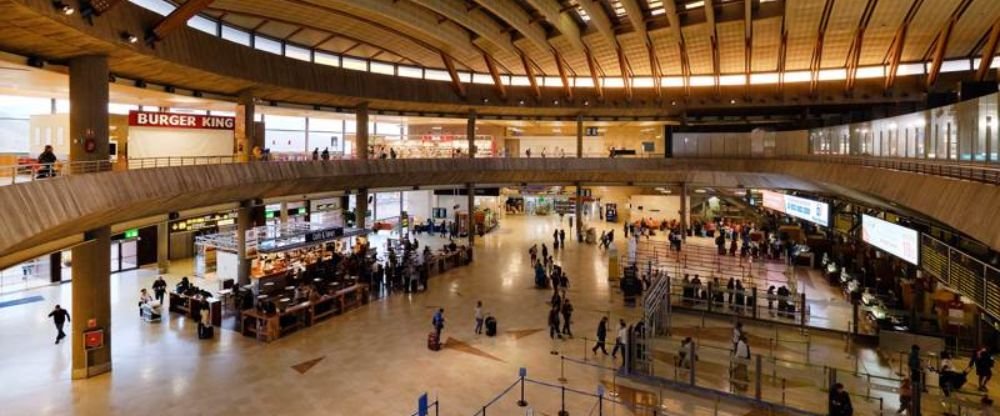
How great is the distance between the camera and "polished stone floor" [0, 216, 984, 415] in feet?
36.5

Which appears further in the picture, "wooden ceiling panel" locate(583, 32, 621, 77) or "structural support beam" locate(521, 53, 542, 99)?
"structural support beam" locate(521, 53, 542, 99)

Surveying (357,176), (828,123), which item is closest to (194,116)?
(357,176)

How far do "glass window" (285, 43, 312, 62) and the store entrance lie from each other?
12270 mm

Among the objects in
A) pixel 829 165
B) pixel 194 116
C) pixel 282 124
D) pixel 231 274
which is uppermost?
pixel 282 124

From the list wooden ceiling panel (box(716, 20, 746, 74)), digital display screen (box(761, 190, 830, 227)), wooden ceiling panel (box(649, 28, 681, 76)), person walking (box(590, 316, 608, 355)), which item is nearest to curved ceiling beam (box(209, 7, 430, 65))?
wooden ceiling panel (box(649, 28, 681, 76))

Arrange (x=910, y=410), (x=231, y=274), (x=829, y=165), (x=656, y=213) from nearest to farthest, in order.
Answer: (x=910, y=410), (x=829, y=165), (x=231, y=274), (x=656, y=213)

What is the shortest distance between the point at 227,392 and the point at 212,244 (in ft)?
33.9

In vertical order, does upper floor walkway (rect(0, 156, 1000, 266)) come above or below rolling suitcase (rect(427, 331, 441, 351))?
above

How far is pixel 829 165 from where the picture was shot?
16438 millimetres

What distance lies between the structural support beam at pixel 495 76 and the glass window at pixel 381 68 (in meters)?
6.03

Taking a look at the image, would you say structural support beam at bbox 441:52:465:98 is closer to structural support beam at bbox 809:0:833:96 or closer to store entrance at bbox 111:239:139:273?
store entrance at bbox 111:239:139:273

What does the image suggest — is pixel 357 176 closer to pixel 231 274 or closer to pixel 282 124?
pixel 231 274

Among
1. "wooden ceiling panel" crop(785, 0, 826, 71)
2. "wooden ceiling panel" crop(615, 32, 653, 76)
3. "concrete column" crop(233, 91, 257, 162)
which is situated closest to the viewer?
"concrete column" crop(233, 91, 257, 162)

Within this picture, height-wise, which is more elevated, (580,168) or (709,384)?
(580,168)
